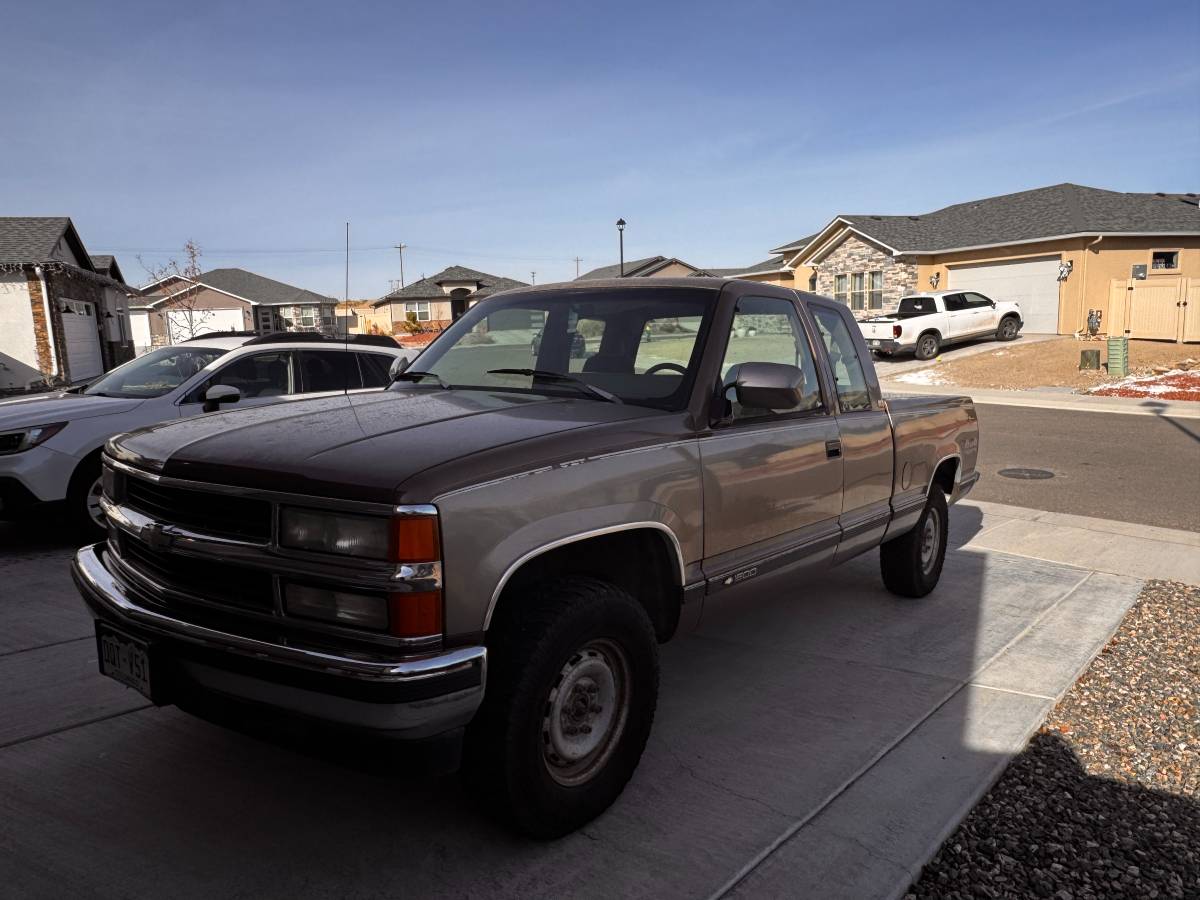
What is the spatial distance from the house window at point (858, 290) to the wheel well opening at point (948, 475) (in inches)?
1272

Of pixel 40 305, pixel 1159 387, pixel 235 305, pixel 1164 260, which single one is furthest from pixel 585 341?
pixel 235 305

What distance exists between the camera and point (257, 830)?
9.93ft

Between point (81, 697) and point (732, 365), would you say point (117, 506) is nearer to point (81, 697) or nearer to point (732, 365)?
point (81, 697)

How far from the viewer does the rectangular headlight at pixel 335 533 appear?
8.00 ft

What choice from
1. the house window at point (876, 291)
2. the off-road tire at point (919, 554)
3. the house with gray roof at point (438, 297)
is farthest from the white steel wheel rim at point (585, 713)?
the house with gray roof at point (438, 297)

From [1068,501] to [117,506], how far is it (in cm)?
869

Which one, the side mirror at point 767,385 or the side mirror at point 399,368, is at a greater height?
the side mirror at point 399,368

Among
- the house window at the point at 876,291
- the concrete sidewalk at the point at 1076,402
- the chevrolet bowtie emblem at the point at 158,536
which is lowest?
the concrete sidewalk at the point at 1076,402

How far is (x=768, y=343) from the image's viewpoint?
4.33m

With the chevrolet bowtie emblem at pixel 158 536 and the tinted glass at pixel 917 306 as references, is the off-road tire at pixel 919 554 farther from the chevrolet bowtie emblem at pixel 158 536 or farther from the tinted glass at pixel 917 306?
the tinted glass at pixel 917 306

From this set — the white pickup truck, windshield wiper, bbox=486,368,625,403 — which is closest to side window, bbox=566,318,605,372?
windshield wiper, bbox=486,368,625,403

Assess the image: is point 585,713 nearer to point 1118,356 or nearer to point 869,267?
point 1118,356

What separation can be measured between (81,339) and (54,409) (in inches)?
1008

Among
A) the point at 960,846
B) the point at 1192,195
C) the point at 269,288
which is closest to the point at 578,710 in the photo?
the point at 960,846
